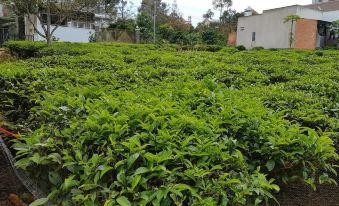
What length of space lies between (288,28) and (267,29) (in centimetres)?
222

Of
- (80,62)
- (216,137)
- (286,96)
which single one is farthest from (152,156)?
(80,62)

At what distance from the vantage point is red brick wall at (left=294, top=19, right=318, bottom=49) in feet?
83.3

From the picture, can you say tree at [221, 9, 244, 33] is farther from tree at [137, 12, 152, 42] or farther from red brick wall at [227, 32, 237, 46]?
tree at [137, 12, 152, 42]

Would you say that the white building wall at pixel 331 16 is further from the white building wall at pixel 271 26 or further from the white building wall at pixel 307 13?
the white building wall at pixel 307 13

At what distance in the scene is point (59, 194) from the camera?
167cm

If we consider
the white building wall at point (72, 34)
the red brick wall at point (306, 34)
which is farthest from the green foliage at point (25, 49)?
the red brick wall at point (306, 34)

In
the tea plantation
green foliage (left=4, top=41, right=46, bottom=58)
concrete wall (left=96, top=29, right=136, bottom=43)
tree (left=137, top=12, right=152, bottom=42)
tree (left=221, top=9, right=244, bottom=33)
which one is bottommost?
the tea plantation

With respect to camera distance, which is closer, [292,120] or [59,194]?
[59,194]

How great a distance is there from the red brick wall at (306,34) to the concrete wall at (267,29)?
727mm

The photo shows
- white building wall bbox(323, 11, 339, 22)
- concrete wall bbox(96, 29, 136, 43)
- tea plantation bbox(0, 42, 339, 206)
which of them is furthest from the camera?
white building wall bbox(323, 11, 339, 22)

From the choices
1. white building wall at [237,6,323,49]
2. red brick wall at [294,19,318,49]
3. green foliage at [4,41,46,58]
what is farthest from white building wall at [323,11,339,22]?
green foliage at [4,41,46,58]

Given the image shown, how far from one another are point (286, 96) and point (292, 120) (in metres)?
0.54

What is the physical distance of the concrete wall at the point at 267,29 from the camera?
83.7 feet

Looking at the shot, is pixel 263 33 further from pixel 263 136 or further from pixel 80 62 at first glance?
pixel 263 136
